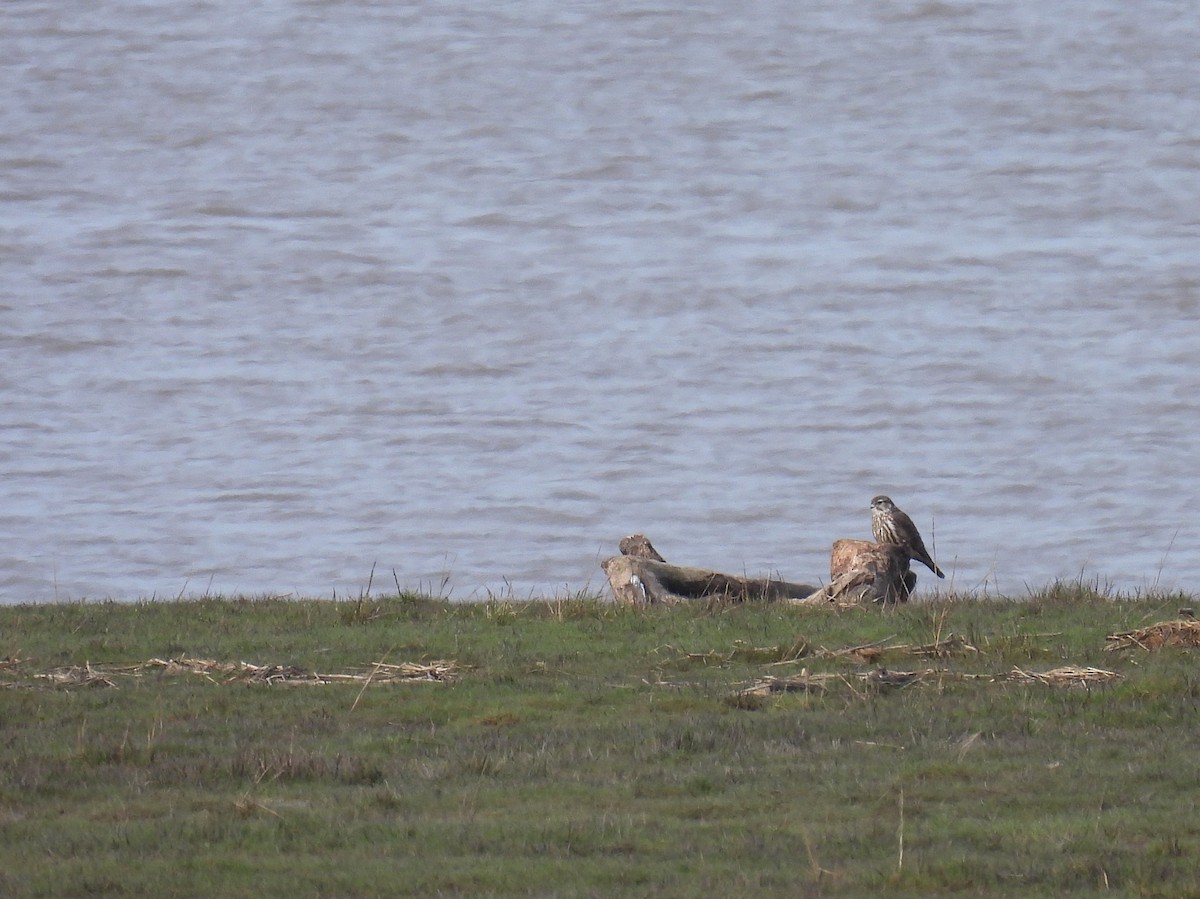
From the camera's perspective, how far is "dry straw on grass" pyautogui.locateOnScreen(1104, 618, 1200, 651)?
42.1 ft

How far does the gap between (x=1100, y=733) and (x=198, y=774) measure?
4.72 m

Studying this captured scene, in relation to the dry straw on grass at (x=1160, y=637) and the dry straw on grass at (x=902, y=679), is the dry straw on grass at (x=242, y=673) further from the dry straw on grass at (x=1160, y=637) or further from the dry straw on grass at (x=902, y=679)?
the dry straw on grass at (x=1160, y=637)

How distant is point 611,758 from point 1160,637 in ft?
15.9

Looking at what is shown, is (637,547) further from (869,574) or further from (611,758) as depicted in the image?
(611,758)

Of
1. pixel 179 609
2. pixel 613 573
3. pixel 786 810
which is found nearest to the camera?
pixel 786 810

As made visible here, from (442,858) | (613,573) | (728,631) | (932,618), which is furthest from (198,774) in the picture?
(613,573)

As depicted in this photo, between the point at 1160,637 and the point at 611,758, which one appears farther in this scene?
the point at 1160,637

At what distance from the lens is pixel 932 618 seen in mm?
14133

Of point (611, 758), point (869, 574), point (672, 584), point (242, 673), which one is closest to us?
point (611, 758)

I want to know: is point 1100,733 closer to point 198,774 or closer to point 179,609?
point 198,774

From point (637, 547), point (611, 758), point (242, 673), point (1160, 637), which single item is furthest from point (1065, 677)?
point (637, 547)

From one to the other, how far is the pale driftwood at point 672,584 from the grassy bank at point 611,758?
2.00m

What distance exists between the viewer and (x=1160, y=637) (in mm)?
12906

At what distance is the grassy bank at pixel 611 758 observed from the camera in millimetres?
7680
